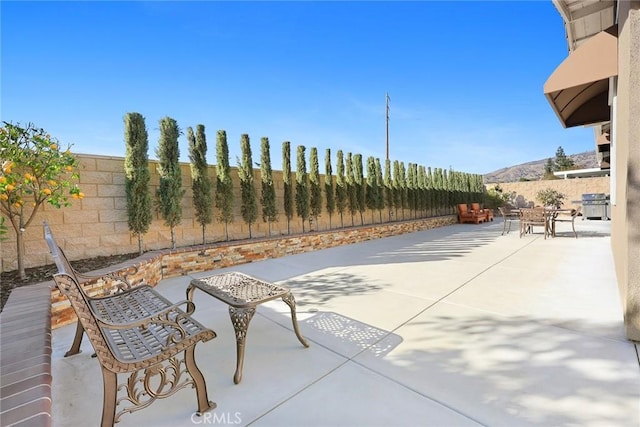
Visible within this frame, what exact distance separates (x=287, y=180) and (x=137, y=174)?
364cm

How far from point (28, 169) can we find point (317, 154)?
246 inches

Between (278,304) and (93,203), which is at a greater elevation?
(93,203)

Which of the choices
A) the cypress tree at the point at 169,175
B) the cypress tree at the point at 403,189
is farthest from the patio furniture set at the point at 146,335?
the cypress tree at the point at 403,189

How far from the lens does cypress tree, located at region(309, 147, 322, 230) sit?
8.39 m

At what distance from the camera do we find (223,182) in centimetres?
629

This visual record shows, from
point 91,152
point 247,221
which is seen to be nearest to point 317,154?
point 247,221

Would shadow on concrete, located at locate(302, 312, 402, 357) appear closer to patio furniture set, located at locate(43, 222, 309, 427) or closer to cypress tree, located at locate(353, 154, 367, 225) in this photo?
patio furniture set, located at locate(43, 222, 309, 427)

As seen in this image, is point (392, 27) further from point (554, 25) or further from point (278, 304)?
point (278, 304)

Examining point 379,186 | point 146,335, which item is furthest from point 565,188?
point 146,335

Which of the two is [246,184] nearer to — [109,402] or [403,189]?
[109,402]

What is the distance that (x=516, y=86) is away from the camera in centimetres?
1179

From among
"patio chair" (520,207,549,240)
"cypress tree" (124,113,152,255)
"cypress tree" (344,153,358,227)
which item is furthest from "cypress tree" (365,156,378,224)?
"cypress tree" (124,113,152,255)

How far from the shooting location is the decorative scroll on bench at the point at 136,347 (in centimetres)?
137

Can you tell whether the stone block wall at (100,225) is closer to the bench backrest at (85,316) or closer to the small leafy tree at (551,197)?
the bench backrest at (85,316)
